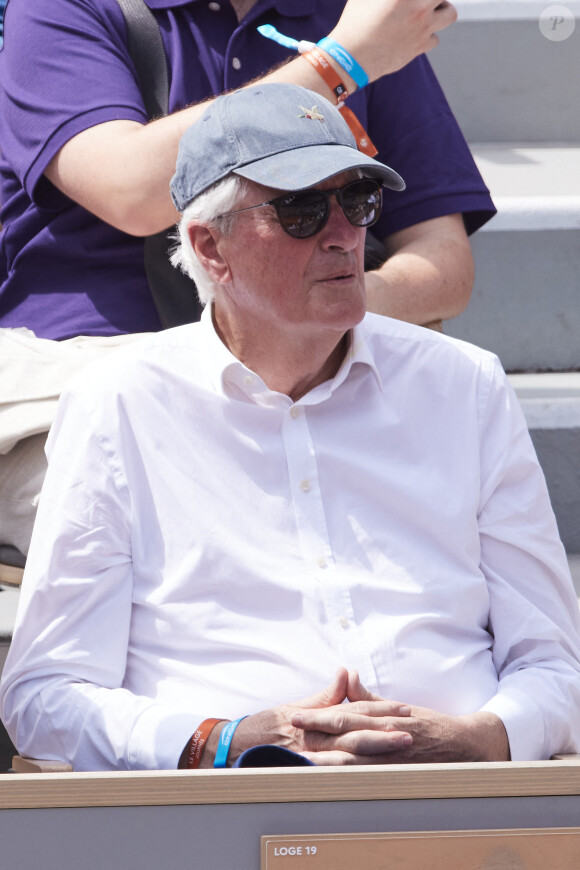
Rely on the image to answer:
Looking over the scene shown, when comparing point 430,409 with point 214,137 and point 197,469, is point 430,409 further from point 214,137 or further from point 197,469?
point 214,137

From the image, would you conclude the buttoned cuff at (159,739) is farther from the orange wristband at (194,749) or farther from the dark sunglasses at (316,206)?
the dark sunglasses at (316,206)


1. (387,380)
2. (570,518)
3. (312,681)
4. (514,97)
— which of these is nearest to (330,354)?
(387,380)

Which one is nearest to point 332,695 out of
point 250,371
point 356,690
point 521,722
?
point 356,690

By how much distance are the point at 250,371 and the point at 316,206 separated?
255 mm

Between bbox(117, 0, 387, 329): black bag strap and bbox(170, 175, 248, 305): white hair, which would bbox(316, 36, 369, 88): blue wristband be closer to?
bbox(117, 0, 387, 329): black bag strap

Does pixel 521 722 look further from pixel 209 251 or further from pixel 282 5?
pixel 282 5

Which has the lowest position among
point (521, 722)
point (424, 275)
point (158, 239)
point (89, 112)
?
point (521, 722)

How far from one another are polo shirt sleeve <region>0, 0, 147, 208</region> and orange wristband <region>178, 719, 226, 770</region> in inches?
45.3

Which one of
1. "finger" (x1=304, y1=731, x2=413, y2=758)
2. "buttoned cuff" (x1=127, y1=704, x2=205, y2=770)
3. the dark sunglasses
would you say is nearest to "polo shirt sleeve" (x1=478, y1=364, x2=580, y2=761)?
"finger" (x1=304, y1=731, x2=413, y2=758)

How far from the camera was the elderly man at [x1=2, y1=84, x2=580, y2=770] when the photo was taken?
1533 mm

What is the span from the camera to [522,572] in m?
1.63

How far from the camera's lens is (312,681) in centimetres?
153

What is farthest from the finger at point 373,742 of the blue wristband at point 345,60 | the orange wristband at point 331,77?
the blue wristband at point 345,60

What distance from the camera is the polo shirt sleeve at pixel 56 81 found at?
2084mm
